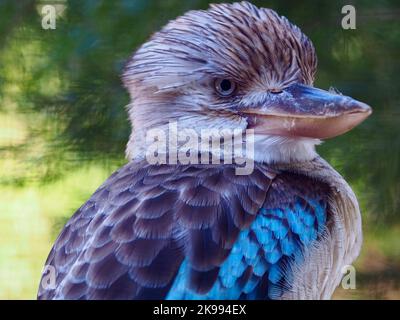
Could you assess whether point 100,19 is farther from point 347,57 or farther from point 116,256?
point 116,256

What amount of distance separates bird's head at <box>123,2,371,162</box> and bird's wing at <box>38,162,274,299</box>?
0.10 meters

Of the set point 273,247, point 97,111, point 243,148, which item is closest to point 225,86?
point 243,148

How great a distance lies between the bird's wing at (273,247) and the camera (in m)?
1.44

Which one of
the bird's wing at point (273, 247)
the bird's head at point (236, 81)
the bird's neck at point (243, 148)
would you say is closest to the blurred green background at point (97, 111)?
the bird's head at point (236, 81)

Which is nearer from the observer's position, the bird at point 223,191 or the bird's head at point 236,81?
the bird at point 223,191

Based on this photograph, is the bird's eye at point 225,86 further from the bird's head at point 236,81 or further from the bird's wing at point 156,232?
the bird's wing at point 156,232

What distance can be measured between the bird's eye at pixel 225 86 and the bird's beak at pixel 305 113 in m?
0.05

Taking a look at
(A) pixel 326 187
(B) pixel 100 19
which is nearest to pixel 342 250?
(A) pixel 326 187

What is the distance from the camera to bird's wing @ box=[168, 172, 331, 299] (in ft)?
4.71

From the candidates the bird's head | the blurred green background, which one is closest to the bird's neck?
the bird's head

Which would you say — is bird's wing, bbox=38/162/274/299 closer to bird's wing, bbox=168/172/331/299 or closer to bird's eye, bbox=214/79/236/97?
bird's wing, bbox=168/172/331/299

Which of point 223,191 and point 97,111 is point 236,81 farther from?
point 97,111

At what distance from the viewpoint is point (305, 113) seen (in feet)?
5.22

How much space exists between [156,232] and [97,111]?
861 mm
